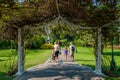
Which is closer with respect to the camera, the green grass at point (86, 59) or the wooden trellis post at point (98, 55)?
the wooden trellis post at point (98, 55)

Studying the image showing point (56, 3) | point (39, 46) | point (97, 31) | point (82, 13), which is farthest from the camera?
point (39, 46)

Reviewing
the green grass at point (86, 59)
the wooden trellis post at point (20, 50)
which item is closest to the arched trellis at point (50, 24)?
the wooden trellis post at point (20, 50)

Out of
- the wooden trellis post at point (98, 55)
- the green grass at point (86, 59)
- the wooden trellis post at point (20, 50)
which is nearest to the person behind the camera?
the wooden trellis post at point (98, 55)

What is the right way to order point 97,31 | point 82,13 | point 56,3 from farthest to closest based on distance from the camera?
1. point 97,31
2. point 82,13
3. point 56,3

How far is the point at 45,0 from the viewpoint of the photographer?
16.7 meters

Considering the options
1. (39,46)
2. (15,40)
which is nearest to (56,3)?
(15,40)

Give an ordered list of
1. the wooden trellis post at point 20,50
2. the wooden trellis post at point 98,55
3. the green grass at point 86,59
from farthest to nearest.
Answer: the green grass at point 86,59 < the wooden trellis post at point 20,50 < the wooden trellis post at point 98,55

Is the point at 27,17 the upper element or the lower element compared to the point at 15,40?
upper

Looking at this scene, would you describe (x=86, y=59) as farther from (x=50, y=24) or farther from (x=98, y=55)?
(x=98, y=55)

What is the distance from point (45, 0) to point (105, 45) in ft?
19.3

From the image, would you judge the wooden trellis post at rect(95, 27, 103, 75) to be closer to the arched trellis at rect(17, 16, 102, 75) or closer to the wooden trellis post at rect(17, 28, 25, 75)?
the arched trellis at rect(17, 16, 102, 75)

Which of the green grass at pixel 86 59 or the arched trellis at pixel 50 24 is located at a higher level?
the arched trellis at pixel 50 24

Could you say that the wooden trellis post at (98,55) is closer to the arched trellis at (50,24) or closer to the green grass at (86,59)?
the arched trellis at (50,24)

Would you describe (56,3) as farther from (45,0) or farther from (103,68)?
(103,68)
